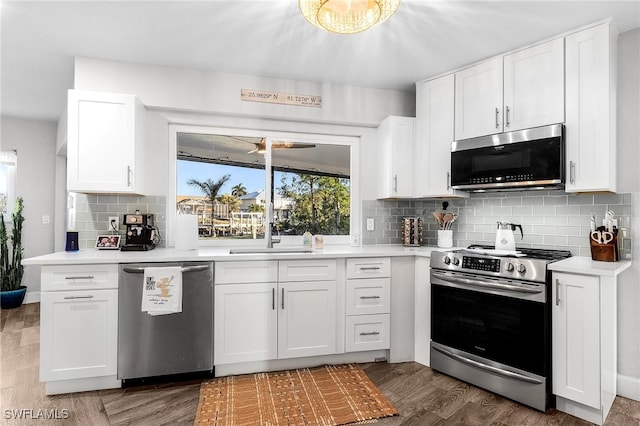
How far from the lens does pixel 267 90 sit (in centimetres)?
333

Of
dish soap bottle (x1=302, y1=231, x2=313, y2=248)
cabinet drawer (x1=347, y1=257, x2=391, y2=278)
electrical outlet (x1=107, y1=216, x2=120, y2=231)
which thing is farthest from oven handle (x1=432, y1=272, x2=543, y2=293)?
electrical outlet (x1=107, y1=216, x2=120, y2=231)

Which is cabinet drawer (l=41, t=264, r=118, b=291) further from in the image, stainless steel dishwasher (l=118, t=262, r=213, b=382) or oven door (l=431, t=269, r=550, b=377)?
oven door (l=431, t=269, r=550, b=377)

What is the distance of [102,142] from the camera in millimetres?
2797

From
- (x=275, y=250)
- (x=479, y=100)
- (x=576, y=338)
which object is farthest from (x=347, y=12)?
(x=576, y=338)

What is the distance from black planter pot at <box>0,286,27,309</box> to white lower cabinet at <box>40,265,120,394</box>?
2.92 m

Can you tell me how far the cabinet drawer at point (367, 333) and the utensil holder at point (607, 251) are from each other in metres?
1.53

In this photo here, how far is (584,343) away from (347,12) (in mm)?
2291

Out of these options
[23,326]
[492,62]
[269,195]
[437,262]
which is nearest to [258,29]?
[269,195]

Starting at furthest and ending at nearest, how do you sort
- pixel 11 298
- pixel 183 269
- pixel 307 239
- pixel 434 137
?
pixel 11 298 → pixel 307 239 → pixel 434 137 → pixel 183 269

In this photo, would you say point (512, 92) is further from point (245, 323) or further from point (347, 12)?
point (245, 323)

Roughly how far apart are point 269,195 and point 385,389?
1.96m

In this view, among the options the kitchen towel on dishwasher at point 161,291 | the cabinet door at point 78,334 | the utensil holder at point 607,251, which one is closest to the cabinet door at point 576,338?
the utensil holder at point 607,251

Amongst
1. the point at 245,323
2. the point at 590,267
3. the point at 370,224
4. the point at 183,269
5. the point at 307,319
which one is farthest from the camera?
the point at 370,224

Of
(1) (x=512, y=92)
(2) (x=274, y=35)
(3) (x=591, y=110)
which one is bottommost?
(3) (x=591, y=110)
